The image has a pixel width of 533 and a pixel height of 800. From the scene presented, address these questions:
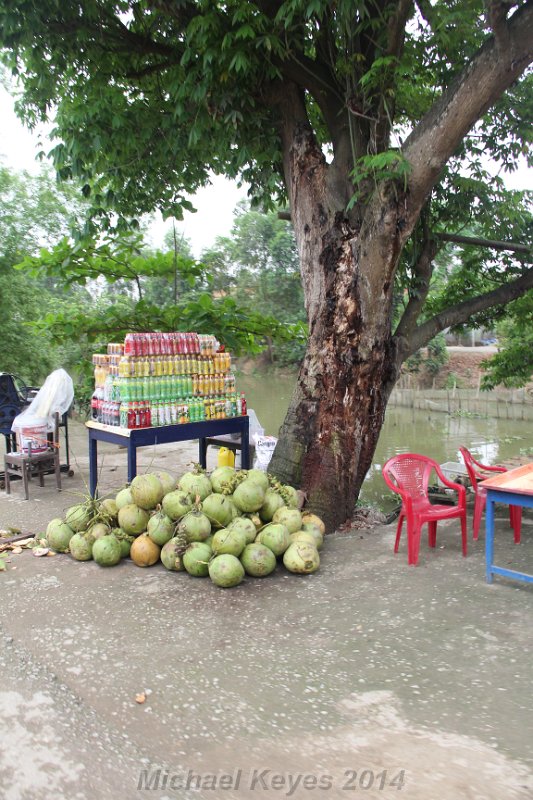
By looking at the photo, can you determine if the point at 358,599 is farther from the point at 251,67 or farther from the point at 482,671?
the point at 251,67

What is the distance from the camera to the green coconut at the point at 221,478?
499 centimetres

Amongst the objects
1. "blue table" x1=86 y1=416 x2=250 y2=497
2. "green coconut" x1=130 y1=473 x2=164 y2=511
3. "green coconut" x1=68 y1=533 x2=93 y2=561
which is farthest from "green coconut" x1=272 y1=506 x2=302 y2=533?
"blue table" x1=86 y1=416 x2=250 y2=497

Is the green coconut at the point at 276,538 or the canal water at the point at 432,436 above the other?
the green coconut at the point at 276,538

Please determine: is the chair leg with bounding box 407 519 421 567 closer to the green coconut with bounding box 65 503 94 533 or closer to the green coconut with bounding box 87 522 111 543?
the green coconut with bounding box 87 522 111 543

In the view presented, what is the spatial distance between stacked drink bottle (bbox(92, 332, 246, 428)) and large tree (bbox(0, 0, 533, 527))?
43.4 inches

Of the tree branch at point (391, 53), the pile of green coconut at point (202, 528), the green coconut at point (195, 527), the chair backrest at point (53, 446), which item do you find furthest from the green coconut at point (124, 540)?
the tree branch at point (391, 53)

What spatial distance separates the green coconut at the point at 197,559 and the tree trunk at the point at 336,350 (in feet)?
5.42

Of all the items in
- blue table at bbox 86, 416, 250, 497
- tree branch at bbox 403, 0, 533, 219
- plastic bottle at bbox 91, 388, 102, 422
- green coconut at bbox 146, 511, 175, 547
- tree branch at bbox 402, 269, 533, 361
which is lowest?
green coconut at bbox 146, 511, 175, 547

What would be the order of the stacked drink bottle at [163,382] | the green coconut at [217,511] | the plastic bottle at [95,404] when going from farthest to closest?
1. the plastic bottle at [95,404]
2. the stacked drink bottle at [163,382]
3. the green coconut at [217,511]

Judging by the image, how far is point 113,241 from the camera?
787 centimetres

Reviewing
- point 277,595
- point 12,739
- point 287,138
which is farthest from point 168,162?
point 12,739

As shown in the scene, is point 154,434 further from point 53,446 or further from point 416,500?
point 416,500

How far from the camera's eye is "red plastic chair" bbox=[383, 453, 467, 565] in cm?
488

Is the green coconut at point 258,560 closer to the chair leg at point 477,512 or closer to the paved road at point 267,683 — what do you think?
the paved road at point 267,683
